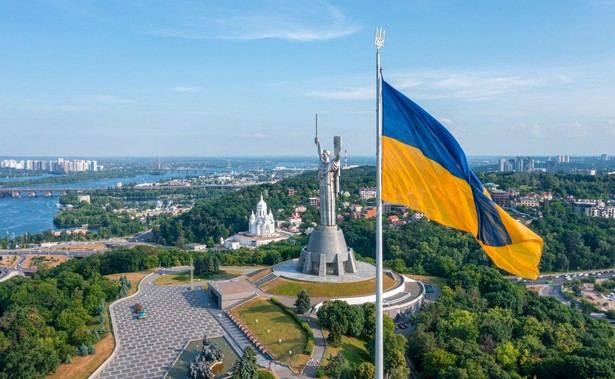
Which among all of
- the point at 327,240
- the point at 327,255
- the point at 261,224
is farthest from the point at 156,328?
the point at 261,224

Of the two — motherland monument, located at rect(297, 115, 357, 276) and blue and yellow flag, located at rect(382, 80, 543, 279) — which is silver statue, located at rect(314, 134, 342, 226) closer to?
motherland monument, located at rect(297, 115, 357, 276)

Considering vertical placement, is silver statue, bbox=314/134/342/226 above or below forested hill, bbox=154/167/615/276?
above

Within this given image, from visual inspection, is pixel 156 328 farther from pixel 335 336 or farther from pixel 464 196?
pixel 464 196

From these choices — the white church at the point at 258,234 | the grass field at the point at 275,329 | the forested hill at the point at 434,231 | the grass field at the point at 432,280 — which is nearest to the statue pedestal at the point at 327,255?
the grass field at the point at 275,329

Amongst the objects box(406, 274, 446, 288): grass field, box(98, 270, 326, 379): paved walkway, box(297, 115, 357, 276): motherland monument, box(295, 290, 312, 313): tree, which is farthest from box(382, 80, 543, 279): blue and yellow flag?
box(406, 274, 446, 288): grass field

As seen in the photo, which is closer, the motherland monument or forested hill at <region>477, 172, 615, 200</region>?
the motherland monument

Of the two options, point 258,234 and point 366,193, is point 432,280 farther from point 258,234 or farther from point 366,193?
point 366,193

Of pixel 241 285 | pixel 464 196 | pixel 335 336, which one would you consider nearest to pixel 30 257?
pixel 241 285
